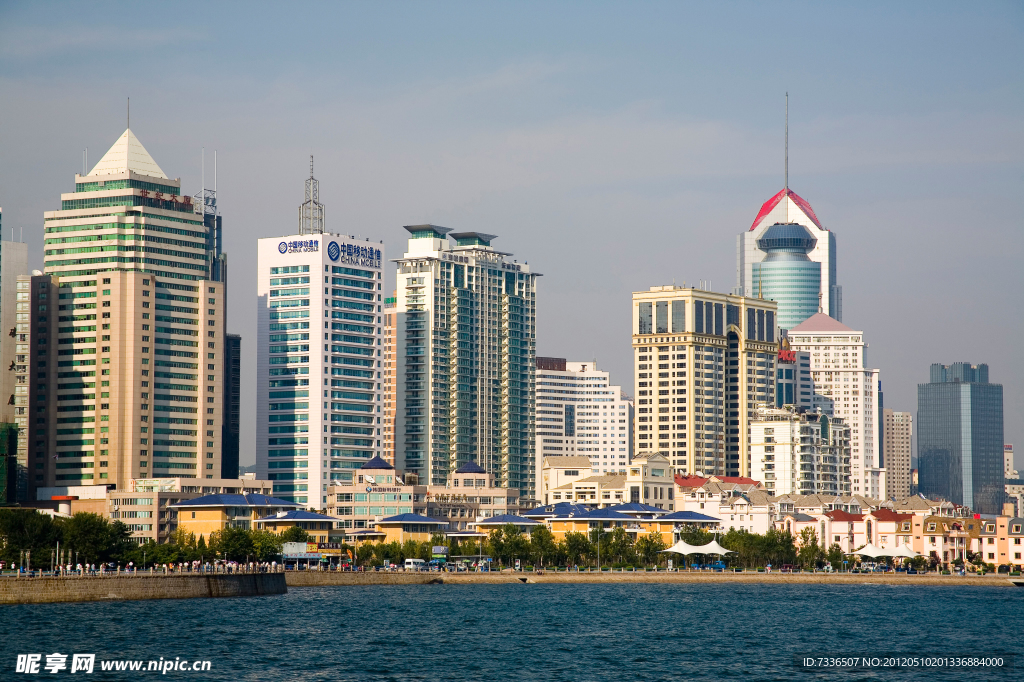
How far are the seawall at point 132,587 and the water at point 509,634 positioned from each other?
1.42 metres

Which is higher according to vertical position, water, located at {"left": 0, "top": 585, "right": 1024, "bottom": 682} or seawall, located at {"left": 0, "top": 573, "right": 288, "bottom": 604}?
seawall, located at {"left": 0, "top": 573, "right": 288, "bottom": 604}

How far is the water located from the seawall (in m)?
1.42

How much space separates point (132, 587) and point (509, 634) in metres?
39.1

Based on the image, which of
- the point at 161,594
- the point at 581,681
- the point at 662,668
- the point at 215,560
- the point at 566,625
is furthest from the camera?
the point at 215,560

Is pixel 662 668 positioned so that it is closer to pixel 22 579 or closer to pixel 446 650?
pixel 446 650

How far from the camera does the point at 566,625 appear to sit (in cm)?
13312

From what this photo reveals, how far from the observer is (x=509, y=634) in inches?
4877

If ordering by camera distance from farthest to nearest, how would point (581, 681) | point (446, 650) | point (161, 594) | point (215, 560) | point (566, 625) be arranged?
point (215, 560) → point (161, 594) → point (566, 625) → point (446, 650) → point (581, 681)

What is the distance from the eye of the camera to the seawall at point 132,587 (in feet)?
438

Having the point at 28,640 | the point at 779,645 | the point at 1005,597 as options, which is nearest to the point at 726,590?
the point at 1005,597

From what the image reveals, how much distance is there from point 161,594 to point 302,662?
46.0 meters

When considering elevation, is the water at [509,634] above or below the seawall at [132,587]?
below

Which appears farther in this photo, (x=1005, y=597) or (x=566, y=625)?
(x=1005, y=597)

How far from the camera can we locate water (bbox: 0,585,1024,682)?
9988 cm
